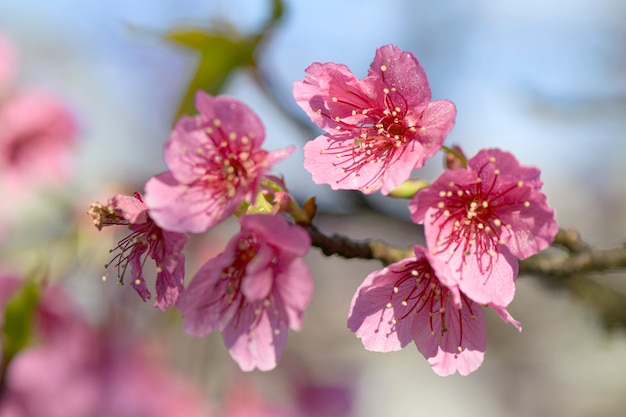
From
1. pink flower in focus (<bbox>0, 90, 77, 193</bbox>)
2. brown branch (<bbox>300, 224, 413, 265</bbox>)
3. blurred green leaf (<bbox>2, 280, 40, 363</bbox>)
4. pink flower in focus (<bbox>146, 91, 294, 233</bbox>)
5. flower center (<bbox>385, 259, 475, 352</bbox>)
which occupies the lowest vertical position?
pink flower in focus (<bbox>0, 90, 77, 193</bbox>)

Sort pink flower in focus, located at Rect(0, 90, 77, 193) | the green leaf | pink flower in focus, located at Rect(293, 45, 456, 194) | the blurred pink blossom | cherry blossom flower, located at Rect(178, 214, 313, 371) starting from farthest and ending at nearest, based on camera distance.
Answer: pink flower in focus, located at Rect(0, 90, 77, 193), the blurred pink blossom, the green leaf, pink flower in focus, located at Rect(293, 45, 456, 194), cherry blossom flower, located at Rect(178, 214, 313, 371)

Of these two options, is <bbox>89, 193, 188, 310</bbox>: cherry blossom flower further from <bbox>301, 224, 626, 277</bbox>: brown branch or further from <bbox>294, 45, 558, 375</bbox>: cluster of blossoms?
<bbox>301, 224, 626, 277</bbox>: brown branch

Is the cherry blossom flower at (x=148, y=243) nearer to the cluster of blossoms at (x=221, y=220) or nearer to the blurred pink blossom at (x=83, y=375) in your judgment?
the cluster of blossoms at (x=221, y=220)

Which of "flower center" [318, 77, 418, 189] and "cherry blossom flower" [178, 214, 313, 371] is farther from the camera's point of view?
"flower center" [318, 77, 418, 189]

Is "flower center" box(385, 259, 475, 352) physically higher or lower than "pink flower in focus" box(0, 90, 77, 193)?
higher

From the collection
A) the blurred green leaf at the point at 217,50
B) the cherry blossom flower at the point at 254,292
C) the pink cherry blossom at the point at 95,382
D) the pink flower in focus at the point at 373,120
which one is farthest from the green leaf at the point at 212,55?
the pink cherry blossom at the point at 95,382

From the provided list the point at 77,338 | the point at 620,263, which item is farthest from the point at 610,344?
the point at 77,338

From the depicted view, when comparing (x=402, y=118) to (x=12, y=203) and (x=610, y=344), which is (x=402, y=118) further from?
(x=12, y=203)

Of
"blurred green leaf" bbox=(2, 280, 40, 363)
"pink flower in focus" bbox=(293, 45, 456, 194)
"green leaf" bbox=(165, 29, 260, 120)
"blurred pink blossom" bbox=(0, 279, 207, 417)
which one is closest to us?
"pink flower in focus" bbox=(293, 45, 456, 194)

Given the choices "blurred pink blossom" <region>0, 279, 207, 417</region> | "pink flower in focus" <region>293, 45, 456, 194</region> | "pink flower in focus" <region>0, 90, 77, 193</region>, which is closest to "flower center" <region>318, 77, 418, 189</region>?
"pink flower in focus" <region>293, 45, 456, 194</region>
